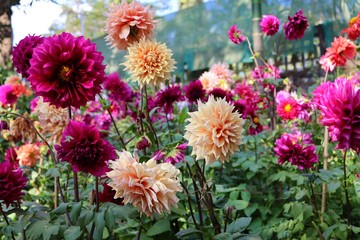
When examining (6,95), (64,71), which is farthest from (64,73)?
(6,95)

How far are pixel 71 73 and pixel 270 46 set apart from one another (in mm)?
4066

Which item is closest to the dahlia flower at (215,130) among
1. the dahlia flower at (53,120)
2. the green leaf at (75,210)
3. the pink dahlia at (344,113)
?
the pink dahlia at (344,113)

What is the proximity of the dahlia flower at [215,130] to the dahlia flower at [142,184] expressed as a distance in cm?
15

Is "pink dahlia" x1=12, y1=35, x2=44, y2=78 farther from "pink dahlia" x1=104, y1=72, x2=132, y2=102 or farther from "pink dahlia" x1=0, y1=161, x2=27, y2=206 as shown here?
"pink dahlia" x1=104, y1=72, x2=132, y2=102

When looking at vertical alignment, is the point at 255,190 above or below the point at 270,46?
below

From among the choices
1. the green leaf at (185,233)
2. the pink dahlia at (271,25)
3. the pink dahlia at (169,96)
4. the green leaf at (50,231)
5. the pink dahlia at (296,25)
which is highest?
the pink dahlia at (271,25)

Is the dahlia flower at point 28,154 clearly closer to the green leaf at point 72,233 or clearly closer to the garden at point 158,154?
the garden at point 158,154

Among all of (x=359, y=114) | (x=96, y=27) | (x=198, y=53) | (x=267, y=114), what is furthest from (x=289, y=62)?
(x=96, y=27)

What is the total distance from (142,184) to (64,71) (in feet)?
1.39

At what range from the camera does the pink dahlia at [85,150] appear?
1325 mm

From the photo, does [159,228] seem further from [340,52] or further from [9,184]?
[340,52]

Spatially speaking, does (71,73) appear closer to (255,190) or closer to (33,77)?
(33,77)

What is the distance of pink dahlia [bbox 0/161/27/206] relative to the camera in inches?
61.2

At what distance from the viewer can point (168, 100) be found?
97.1 inches
